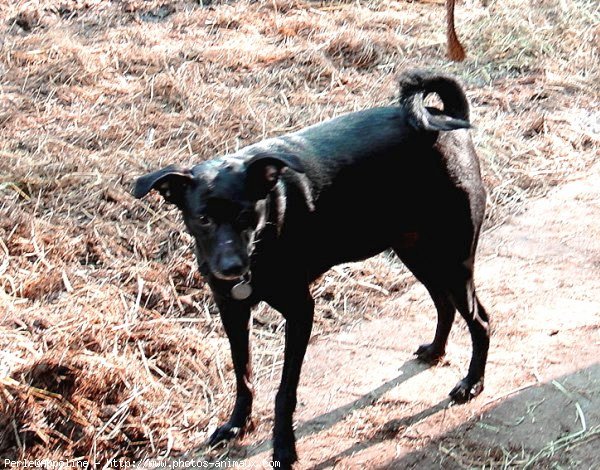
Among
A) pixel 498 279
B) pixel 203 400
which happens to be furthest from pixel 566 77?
pixel 203 400

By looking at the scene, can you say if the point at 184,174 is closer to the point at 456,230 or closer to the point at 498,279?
the point at 456,230

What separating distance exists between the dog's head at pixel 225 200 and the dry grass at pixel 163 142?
1.11 m

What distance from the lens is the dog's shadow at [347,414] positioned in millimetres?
4336

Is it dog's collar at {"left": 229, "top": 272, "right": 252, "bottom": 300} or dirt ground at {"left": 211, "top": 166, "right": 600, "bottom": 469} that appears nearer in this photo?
dog's collar at {"left": 229, "top": 272, "right": 252, "bottom": 300}

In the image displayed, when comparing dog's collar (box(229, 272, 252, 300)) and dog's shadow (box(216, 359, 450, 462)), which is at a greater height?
dog's collar (box(229, 272, 252, 300))

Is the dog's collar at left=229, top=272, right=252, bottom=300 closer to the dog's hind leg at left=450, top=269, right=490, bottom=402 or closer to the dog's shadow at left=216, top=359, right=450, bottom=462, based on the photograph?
the dog's shadow at left=216, top=359, right=450, bottom=462

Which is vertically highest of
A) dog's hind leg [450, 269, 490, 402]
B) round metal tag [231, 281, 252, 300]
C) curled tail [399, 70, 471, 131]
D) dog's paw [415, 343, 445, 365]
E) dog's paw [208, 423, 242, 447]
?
curled tail [399, 70, 471, 131]

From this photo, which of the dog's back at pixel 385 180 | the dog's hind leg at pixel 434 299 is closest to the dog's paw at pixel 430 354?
the dog's hind leg at pixel 434 299

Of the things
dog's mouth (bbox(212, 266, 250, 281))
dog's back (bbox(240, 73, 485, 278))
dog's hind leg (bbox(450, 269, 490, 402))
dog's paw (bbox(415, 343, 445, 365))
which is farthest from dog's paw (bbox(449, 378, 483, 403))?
dog's mouth (bbox(212, 266, 250, 281))

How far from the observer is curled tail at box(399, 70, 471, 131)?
14.2ft

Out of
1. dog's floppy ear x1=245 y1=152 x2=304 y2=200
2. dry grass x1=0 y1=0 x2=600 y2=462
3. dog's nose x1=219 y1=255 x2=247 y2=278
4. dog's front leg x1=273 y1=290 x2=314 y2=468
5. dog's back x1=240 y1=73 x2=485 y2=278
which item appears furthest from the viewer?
dry grass x1=0 y1=0 x2=600 y2=462

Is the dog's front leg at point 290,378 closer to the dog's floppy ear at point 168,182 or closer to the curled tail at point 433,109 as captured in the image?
the dog's floppy ear at point 168,182

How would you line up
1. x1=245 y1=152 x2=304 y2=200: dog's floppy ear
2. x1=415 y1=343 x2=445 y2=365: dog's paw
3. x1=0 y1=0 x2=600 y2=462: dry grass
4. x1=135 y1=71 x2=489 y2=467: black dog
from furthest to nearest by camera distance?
x1=415 y1=343 x2=445 y2=365: dog's paw
x1=0 y1=0 x2=600 y2=462: dry grass
x1=135 y1=71 x2=489 y2=467: black dog
x1=245 y1=152 x2=304 y2=200: dog's floppy ear

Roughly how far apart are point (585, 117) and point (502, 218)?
6.12 feet
